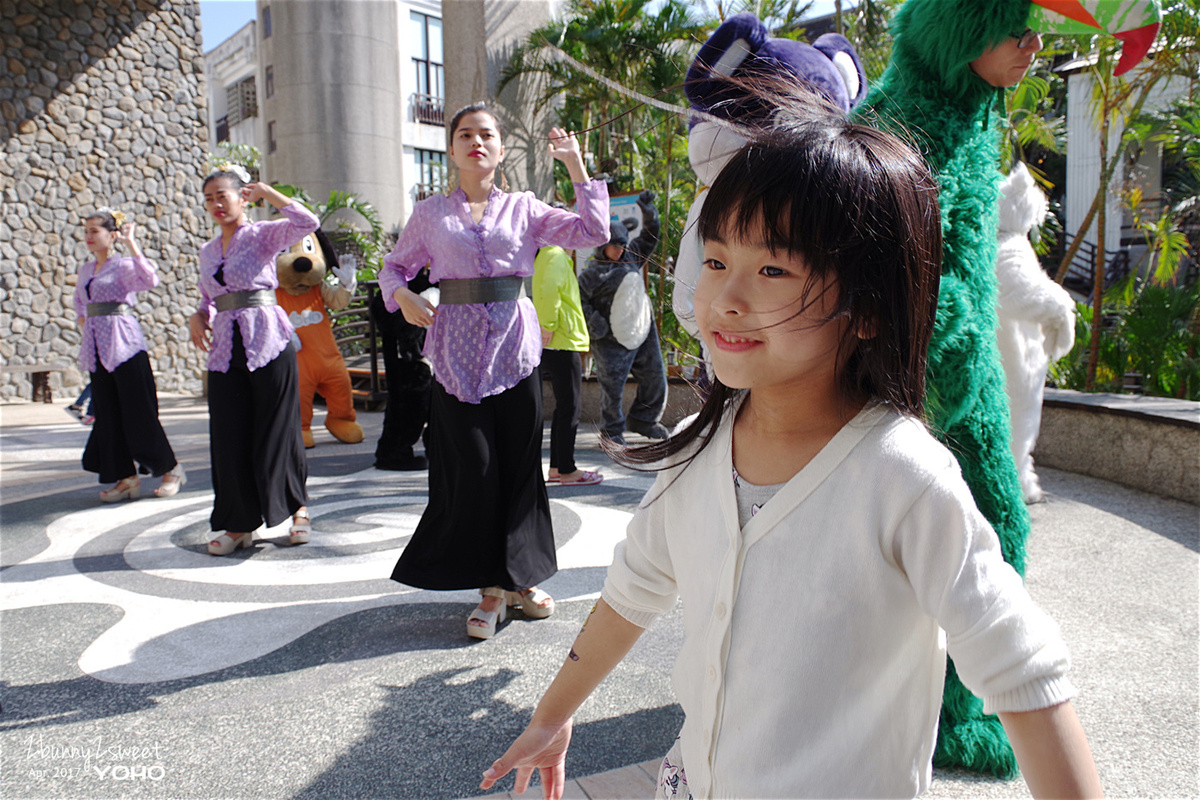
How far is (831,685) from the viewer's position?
3.28 feet

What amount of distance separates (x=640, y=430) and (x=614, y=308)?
1.11 metres

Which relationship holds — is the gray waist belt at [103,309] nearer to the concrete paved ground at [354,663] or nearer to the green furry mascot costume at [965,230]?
the concrete paved ground at [354,663]

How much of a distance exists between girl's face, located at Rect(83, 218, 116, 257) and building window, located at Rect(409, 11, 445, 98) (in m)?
20.2

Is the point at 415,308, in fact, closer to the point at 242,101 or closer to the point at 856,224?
the point at 856,224

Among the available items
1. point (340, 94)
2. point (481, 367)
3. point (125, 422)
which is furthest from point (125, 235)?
point (340, 94)

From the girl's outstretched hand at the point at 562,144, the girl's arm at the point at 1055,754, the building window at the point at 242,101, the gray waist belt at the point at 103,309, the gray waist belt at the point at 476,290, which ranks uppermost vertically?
the building window at the point at 242,101

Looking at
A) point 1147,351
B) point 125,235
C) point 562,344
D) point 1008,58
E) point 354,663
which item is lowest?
point 354,663

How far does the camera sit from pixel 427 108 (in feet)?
79.1

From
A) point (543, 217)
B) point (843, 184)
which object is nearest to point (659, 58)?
point (543, 217)

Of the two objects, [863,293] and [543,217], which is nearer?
[863,293]

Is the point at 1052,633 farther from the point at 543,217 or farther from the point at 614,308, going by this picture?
the point at 614,308

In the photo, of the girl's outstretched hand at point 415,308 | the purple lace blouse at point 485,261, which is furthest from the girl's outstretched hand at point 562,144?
the girl's outstretched hand at point 415,308

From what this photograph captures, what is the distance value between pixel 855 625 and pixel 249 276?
372 cm

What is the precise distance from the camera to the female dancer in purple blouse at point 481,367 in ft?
9.66
